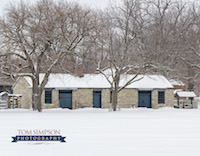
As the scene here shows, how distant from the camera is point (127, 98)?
32.5 meters

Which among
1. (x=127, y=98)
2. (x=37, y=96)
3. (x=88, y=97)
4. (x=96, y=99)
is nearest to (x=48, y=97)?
(x=37, y=96)

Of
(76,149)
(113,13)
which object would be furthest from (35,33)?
(76,149)

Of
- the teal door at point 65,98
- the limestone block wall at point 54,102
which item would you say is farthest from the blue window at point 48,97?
the teal door at point 65,98

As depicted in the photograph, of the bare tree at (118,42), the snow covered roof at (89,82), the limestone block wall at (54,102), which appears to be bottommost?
the limestone block wall at (54,102)

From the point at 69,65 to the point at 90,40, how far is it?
16.4 feet

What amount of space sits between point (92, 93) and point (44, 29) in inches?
383

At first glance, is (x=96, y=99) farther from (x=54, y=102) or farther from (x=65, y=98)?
(x=54, y=102)

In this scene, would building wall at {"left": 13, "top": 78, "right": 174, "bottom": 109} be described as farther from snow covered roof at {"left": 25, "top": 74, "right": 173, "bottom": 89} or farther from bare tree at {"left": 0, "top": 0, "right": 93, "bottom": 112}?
bare tree at {"left": 0, "top": 0, "right": 93, "bottom": 112}

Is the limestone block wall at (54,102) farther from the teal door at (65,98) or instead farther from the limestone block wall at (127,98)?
the limestone block wall at (127,98)

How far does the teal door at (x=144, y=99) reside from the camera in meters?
33.0

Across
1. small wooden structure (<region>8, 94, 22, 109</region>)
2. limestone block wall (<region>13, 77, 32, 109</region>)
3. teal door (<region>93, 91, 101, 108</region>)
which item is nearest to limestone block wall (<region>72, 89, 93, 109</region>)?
teal door (<region>93, 91, 101, 108</region>)

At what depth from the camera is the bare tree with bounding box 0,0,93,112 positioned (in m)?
25.0

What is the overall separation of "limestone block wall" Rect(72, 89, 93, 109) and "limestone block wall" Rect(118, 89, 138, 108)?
125 inches

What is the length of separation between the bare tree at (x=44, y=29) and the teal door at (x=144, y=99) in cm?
979
